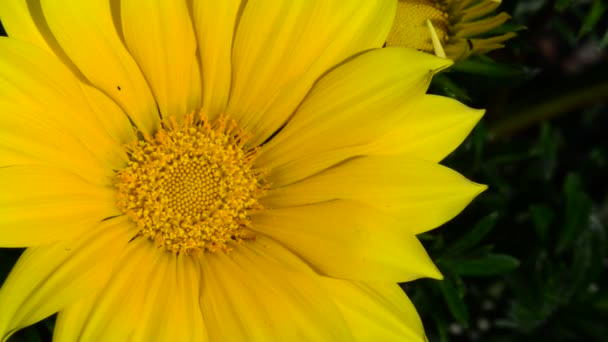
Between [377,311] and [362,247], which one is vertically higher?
[362,247]

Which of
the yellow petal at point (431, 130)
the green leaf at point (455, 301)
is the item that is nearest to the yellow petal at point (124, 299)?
the yellow petal at point (431, 130)

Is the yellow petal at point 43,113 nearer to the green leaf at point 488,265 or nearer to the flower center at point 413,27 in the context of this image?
the flower center at point 413,27

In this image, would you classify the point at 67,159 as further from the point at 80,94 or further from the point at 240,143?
the point at 240,143

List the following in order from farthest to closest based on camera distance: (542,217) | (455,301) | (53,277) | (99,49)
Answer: (542,217) < (455,301) < (99,49) < (53,277)

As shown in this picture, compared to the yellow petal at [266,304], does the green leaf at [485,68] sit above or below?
above

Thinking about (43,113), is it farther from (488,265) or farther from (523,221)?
(523,221)

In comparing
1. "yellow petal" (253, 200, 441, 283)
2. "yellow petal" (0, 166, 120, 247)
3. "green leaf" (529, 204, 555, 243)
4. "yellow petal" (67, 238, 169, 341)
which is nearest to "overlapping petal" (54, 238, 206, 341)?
"yellow petal" (67, 238, 169, 341)

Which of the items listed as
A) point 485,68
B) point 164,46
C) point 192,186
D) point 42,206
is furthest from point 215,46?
point 485,68

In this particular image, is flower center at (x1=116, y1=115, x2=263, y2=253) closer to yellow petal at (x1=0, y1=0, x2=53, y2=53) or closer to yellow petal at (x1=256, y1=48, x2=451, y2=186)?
yellow petal at (x1=256, y1=48, x2=451, y2=186)
